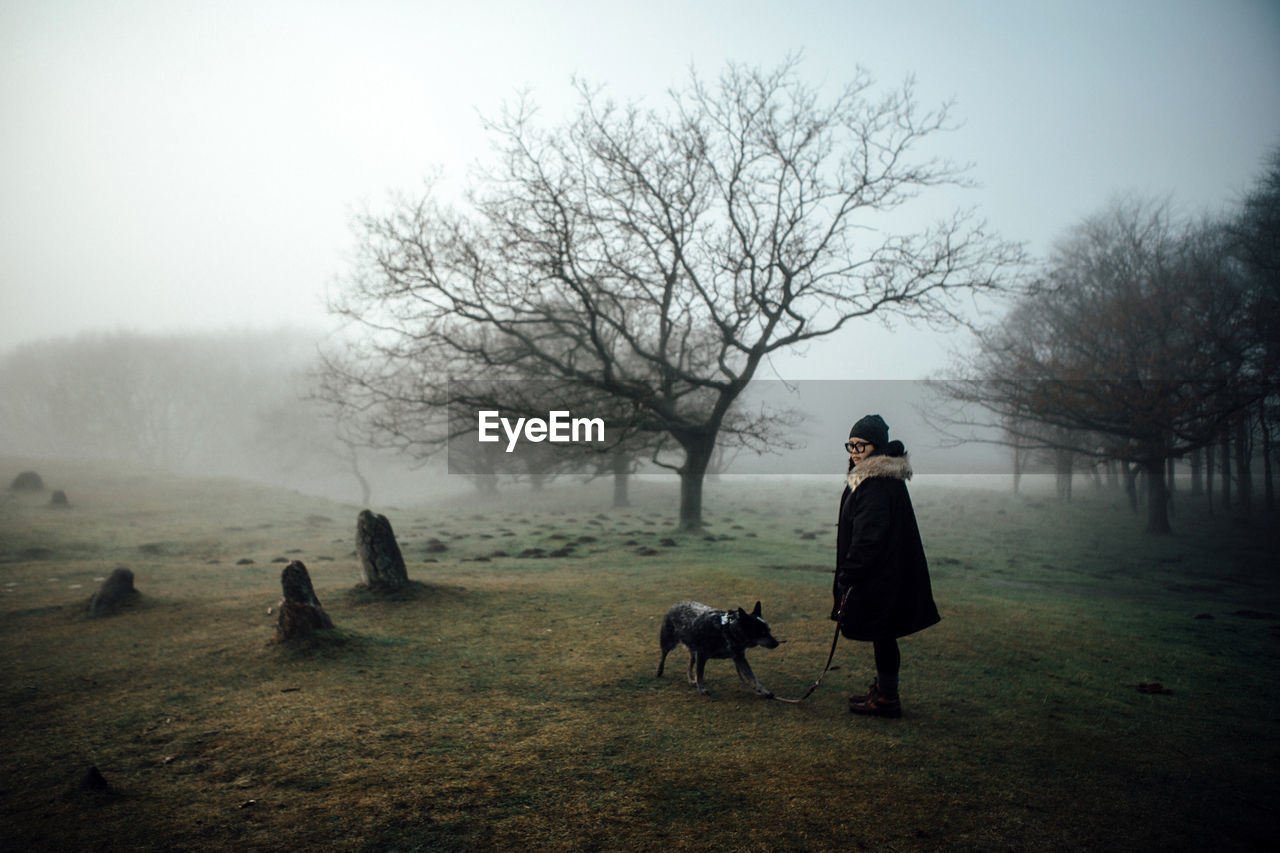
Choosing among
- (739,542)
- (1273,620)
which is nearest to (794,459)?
(739,542)

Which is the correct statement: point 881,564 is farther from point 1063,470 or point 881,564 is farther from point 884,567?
point 1063,470

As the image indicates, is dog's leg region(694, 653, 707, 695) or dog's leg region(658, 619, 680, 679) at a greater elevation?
dog's leg region(658, 619, 680, 679)

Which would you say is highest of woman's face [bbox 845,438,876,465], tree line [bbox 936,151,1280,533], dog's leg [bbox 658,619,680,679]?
tree line [bbox 936,151,1280,533]

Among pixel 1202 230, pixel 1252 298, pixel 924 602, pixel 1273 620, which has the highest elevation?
pixel 1202 230

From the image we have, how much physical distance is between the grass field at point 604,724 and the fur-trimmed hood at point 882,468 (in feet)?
6.79

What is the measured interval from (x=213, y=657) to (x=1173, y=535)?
94.8ft

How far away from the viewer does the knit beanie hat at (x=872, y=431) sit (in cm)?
551

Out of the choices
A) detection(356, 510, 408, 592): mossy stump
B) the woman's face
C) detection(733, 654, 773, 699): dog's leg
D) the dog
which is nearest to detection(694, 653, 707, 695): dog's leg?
the dog

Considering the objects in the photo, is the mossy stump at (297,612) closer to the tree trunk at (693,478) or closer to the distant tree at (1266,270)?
the tree trunk at (693,478)

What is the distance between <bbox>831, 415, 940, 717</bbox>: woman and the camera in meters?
5.21

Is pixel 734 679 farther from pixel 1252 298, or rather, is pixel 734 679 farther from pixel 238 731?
pixel 1252 298

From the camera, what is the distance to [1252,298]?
71.2 ft

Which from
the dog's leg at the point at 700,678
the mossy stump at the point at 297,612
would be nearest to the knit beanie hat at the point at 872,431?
the dog's leg at the point at 700,678

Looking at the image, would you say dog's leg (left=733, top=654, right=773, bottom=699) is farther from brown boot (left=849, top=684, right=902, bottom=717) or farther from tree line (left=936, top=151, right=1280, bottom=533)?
tree line (left=936, top=151, right=1280, bottom=533)
